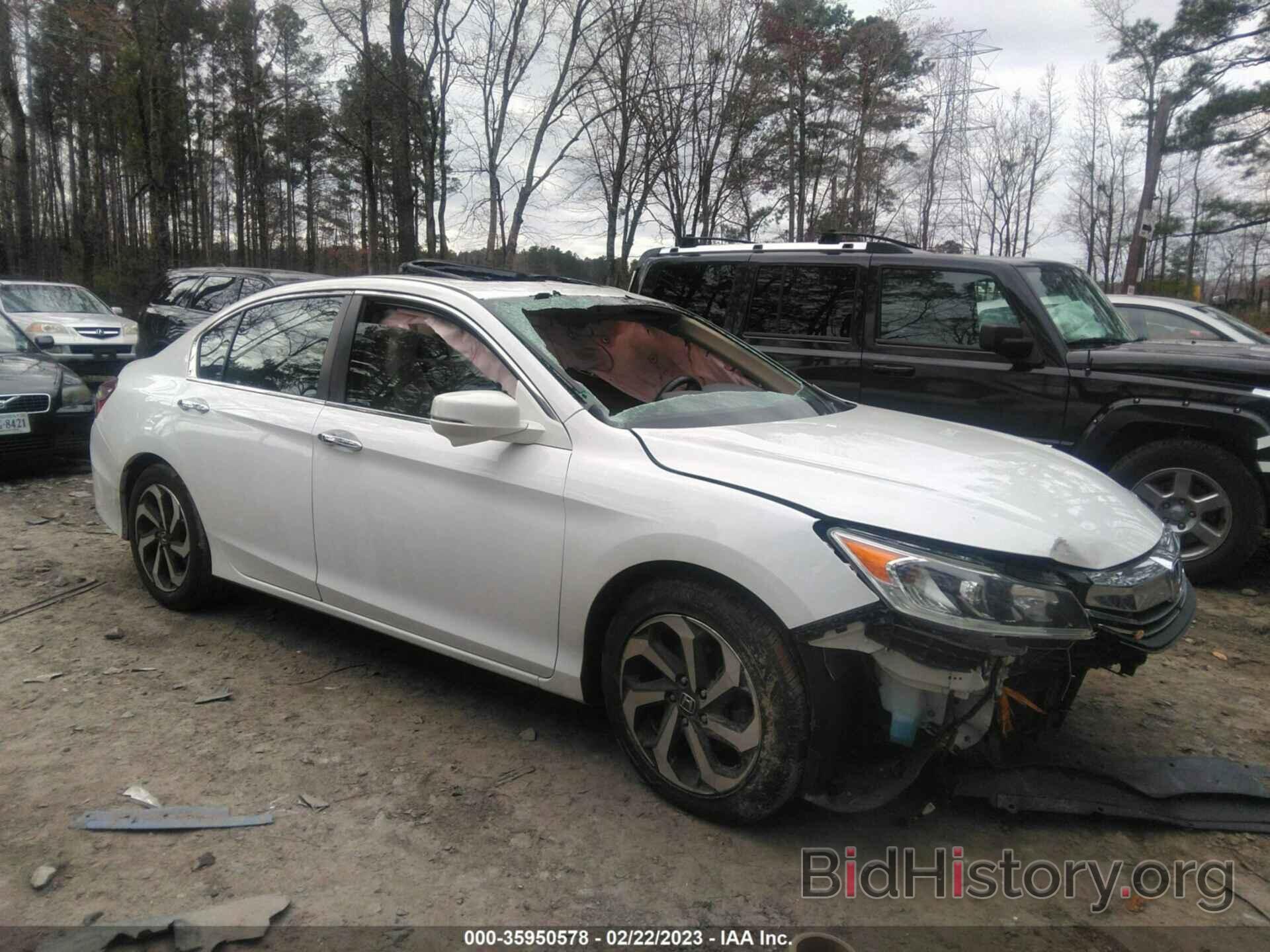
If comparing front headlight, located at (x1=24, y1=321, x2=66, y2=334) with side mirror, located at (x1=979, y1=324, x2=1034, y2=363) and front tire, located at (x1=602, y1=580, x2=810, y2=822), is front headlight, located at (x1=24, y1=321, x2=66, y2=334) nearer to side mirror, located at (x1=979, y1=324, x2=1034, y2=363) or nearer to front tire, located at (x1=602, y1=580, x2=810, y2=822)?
side mirror, located at (x1=979, y1=324, x2=1034, y2=363)

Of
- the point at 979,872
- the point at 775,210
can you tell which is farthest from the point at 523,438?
the point at 775,210

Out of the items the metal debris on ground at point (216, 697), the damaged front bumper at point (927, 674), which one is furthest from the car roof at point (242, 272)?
the damaged front bumper at point (927, 674)

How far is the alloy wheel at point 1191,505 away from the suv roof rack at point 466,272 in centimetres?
354

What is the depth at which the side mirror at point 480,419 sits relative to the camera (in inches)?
117

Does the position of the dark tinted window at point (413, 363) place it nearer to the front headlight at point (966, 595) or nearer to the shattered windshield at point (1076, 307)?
the front headlight at point (966, 595)

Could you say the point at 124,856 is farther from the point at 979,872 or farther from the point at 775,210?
the point at 775,210

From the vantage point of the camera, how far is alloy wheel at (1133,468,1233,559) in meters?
5.36

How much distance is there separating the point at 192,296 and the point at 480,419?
1102 centimetres

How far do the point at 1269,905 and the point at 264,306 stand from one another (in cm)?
→ 429

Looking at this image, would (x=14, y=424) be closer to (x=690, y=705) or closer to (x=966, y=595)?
(x=690, y=705)

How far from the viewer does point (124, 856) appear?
8.70 ft

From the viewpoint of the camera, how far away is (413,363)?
11.8 feet

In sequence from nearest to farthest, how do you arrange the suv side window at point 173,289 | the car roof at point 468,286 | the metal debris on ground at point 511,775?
1. the metal debris on ground at point 511,775
2. the car roof at point 468,286
3. the suv side window at point 173,289

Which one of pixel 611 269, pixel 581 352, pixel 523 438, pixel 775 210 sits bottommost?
pixel 523 438
